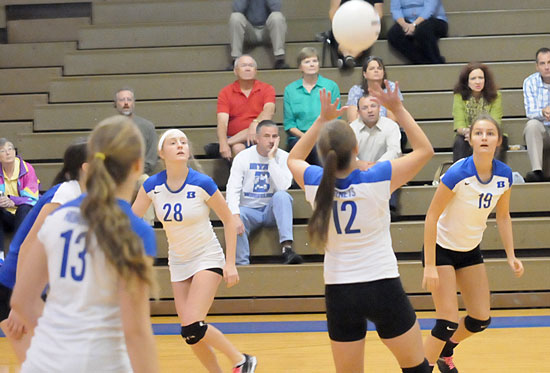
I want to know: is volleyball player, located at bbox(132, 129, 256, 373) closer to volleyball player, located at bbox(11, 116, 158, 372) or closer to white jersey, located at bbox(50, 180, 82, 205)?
white jersey, located at bbox(50, 180, 82, 205)

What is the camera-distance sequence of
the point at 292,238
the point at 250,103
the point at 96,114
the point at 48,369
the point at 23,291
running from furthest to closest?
the point at 96,114 → the point at 250,103 → the point at 292,238 → the point at 23,291 → the point at 48,369

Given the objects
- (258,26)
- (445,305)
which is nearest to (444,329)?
(445,305)

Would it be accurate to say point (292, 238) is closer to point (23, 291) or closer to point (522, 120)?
point (522, 120)

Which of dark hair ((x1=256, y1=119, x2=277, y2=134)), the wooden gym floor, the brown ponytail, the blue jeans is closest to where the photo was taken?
the brown ponytail

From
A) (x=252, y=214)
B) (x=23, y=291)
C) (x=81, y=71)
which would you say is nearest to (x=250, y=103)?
(x=252, y=214)

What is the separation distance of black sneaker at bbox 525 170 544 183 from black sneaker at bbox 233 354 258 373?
379cm

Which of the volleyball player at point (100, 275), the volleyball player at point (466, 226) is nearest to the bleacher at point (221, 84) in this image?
the volleyball player at point (466, 226)

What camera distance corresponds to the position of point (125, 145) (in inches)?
86.1

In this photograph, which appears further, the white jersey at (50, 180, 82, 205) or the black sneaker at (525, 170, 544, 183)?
the black sneaker at (525, 170, 544, 183)

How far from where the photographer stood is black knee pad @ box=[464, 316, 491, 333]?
448cm

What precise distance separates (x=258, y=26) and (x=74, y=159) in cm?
566

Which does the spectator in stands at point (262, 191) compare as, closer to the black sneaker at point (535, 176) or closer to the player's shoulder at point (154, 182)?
the player's shoulder at point (154, 182)

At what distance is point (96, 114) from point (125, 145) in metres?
6.58

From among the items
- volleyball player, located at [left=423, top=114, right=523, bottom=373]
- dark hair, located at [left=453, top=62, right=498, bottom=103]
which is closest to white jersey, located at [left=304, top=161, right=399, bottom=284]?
volleyball player, located at [left=423, top=114, right=523, bottom=373]
